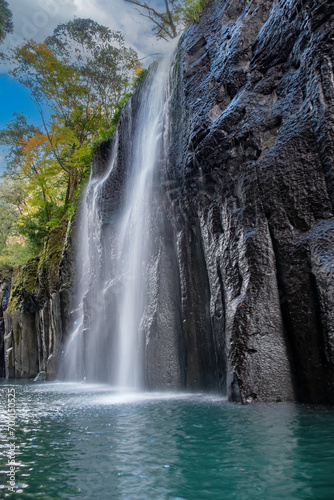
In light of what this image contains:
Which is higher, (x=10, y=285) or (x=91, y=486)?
(x=10, y=285)

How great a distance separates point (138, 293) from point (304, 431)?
6.99 meters

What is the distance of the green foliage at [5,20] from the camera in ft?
53.4

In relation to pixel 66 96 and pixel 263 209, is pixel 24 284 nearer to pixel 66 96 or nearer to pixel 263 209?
pixel 66 96

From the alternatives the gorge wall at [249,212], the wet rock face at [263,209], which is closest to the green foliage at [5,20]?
the gorge wall at [249,212]

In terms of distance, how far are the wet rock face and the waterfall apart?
184 cm

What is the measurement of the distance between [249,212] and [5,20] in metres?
17.0

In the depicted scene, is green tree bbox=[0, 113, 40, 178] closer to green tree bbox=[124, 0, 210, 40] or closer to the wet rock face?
green tree bbox=[124, 0, 210, 40]

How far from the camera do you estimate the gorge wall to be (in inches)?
213

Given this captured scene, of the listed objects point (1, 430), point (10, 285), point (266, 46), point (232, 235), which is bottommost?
point (1, 430)

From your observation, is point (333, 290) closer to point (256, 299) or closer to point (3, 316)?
point (256, 299)

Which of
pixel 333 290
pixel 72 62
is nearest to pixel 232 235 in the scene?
pixel 333 290

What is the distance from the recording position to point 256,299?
5.77m

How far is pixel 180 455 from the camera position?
2.98 meters

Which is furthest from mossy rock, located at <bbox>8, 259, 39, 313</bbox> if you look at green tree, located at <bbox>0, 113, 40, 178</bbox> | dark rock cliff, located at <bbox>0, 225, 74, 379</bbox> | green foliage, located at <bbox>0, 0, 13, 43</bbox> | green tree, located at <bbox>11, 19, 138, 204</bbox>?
green foliage, located at <bbox>0, 0, 13, 43</bbox>
